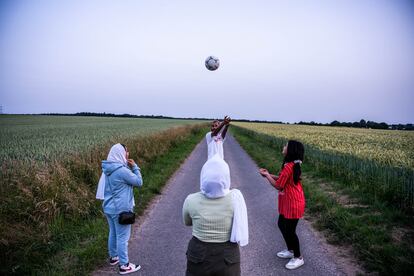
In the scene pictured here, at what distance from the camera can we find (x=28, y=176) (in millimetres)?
6074

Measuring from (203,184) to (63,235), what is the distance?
4.05 m

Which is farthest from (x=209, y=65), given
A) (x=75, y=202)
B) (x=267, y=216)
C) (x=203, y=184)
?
(x=203, y=184)

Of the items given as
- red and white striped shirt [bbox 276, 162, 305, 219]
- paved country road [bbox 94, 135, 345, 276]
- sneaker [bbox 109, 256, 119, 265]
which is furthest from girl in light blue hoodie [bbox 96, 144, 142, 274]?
red and white striped shirt [bbox 276, 162, 305, 219]

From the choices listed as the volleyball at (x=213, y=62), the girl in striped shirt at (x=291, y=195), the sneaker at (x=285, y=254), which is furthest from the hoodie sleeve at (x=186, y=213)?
the volleyball at (x=213, y=62)

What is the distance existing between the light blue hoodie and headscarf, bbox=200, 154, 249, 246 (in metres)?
1.95

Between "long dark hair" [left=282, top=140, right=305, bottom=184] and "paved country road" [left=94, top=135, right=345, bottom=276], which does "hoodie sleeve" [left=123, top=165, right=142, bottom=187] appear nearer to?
"paved country road" [left=94, top=135, right=345, bottom=276]

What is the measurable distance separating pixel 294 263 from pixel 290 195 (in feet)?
3.34

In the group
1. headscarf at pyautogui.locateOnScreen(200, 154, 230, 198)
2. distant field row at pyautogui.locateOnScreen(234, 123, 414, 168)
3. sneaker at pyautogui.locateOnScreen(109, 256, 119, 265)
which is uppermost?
headscarf at pyautogui.locateOnScreen(200, 154, 230, 198)

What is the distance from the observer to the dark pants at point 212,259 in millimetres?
2422

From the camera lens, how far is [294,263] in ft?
14.3

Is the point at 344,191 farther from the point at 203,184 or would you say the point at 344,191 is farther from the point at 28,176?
the point at 28,176

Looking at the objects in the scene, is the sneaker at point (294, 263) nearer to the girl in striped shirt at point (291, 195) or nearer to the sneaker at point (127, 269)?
the girl in striped shirt at point (291, 195)

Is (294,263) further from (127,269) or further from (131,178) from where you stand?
(131,178)

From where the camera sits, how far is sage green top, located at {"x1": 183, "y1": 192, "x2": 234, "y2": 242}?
246 cm
